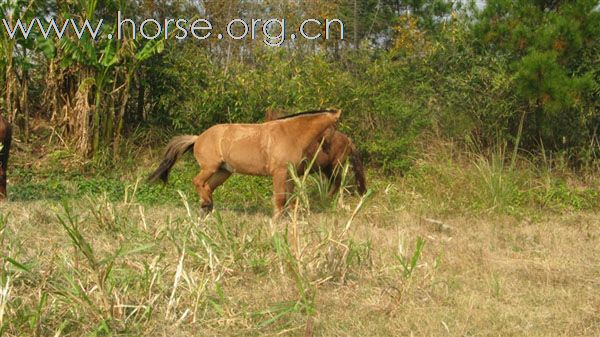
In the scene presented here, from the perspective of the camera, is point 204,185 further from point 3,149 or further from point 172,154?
point 3,149

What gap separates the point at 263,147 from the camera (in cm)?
755

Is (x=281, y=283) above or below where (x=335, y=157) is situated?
below

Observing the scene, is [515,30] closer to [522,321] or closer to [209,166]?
[209,166]

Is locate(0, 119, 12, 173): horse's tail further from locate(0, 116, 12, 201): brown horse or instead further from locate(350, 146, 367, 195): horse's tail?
locate(350, 146, 367, 195): horse's tail

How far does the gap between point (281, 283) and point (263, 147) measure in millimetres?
3183

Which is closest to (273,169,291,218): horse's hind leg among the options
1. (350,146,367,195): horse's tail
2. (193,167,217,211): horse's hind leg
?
(193,167,217,211): horse's hind leg

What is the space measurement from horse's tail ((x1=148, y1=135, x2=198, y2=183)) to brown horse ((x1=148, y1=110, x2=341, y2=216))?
207 millimetres

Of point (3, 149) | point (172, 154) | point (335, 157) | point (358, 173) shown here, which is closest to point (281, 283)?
point (172, 154)

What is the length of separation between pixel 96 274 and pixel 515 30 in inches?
299

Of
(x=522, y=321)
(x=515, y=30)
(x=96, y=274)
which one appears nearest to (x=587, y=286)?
(x=522, y=321)

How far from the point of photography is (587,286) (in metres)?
4.96

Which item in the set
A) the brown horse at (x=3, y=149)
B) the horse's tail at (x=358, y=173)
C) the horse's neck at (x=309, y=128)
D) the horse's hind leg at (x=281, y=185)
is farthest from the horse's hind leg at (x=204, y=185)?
the brown horse at (x=3, y=149)

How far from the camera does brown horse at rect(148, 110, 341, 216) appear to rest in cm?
744

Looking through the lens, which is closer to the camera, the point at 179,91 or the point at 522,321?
the point at 522,321
